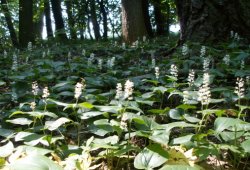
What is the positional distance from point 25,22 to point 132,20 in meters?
5.32

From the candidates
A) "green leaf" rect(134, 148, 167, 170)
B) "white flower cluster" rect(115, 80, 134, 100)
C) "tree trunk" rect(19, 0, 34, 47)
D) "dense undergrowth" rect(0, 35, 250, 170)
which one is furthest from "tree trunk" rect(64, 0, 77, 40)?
"green leaf" rect(134, 148, 167, 170)

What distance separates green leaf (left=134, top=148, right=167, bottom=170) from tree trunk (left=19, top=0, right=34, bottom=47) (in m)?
11.8

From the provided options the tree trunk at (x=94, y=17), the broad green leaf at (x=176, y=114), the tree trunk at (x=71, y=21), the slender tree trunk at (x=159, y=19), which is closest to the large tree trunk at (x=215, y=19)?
the broad green leaf at (x=176, y=114)

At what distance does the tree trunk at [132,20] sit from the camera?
9680 mm

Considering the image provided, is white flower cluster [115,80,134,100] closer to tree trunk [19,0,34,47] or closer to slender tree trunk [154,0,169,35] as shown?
tree trunk [19,0,34,47]

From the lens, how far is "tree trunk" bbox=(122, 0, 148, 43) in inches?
381

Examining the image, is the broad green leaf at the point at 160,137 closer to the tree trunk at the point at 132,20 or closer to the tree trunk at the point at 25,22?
the tree trunk at the point at 132,20

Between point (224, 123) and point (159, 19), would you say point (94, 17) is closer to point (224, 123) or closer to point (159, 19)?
point (159, 19)

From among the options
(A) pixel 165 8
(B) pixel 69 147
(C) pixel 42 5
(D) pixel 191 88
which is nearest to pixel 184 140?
(B) pixel 69 147

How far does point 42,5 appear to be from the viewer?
21969mm

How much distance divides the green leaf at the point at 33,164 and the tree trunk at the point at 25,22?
11.9 meters

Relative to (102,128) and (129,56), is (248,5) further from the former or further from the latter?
(102,128)

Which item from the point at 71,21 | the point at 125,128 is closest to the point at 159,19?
the point at 71,21

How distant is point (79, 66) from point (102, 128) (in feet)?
10.5
